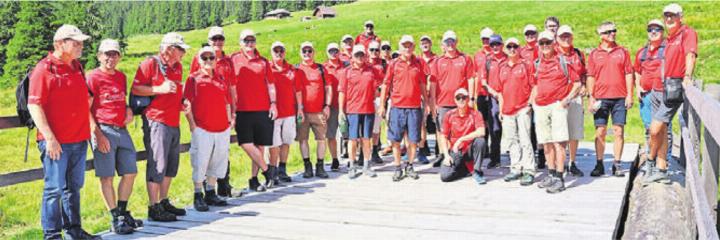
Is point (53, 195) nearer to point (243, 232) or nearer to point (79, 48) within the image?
point (79, 48)

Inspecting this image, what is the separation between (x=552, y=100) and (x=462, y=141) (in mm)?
1401

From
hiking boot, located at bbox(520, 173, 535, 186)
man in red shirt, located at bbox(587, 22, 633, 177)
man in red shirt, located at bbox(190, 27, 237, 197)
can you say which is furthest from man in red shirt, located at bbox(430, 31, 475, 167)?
man in red shirt, located at bbox(190, 27, 237, 197)

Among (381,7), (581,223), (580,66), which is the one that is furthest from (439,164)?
(381,7)

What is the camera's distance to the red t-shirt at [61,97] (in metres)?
5.39

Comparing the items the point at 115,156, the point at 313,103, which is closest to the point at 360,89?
the point at 313,103

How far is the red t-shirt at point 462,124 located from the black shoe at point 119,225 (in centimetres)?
467

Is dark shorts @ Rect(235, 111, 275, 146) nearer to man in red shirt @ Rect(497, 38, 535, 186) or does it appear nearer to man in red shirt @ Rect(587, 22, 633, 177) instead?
man in red shirt @ Rect(497, 38, 535, 186)

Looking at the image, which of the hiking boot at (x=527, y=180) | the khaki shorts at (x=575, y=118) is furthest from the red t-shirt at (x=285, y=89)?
the khaki shorts at (x=575, y=118)

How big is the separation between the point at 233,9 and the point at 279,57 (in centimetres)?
19109

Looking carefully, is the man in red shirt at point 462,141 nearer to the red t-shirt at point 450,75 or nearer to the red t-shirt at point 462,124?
the red t-shirt at point 462,124

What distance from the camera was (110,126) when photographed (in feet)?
20.2

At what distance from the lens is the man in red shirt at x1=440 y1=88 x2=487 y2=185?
9.10m

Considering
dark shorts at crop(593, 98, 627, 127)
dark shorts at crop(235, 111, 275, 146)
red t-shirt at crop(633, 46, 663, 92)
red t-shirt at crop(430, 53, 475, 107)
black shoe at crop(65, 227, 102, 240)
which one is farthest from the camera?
red t-shirt at crop(430, 53, 475, 107)

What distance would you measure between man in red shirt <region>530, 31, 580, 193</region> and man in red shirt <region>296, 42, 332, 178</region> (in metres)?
3.02
